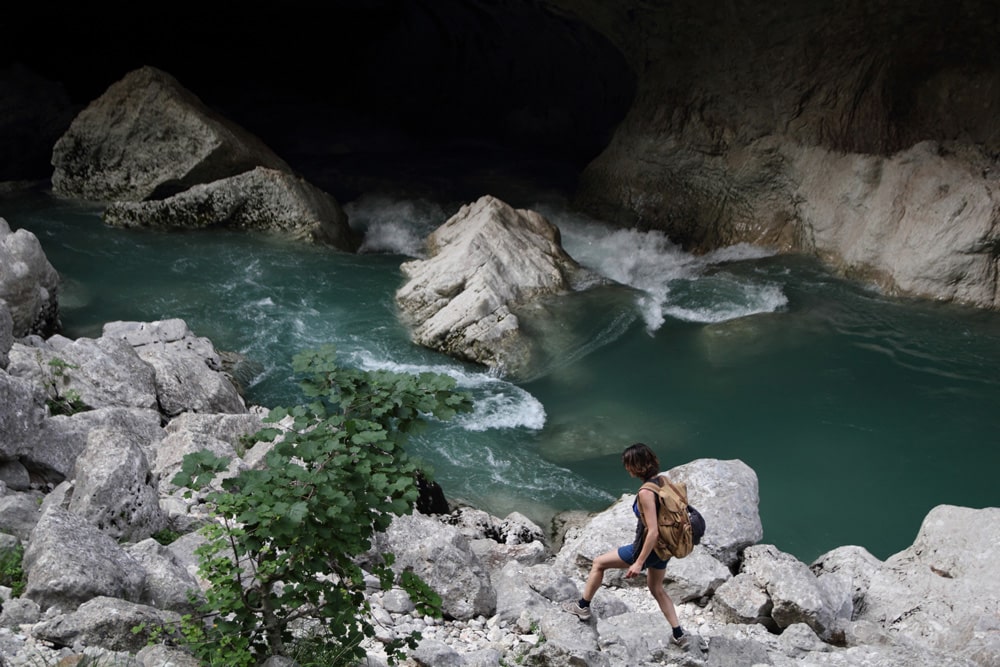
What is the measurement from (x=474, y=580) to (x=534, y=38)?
15.6m

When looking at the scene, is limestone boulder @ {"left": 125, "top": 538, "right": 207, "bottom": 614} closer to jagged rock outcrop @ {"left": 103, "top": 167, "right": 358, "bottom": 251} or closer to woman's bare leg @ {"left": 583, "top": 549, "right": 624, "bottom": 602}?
woman's bare leg @ {"left": 583, "top": 549, "right": 624, "bottom": 602}

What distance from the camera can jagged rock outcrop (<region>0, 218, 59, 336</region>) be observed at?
30.6 ft

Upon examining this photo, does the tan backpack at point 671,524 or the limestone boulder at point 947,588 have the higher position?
the tan backpack at point 671,524

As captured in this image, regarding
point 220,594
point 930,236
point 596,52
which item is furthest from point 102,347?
point 596,52

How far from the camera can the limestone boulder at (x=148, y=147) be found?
1423 centimetres

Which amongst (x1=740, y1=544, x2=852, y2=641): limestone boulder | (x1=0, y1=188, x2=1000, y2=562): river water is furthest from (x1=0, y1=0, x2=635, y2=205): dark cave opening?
(x1=740, y1=544, x2=852, y2=641): limestone boulder

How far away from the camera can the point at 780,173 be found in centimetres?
1445

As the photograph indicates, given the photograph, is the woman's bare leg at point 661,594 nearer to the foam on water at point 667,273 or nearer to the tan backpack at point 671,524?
the tan backpack at point 671,524

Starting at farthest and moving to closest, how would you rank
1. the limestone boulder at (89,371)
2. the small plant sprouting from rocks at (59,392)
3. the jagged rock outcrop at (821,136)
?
1. the jagged rock outcrop at (821,136)
2. the limestone boulder at (89,371)
3. the small plant sprouting from rocks at (59,392)

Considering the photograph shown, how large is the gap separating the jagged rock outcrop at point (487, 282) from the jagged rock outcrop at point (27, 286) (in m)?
3.81

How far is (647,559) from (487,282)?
642 centimetres

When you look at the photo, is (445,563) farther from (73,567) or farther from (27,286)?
(27,286)

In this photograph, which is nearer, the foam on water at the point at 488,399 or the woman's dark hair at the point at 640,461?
the woman's dark hair at the point at 640,461

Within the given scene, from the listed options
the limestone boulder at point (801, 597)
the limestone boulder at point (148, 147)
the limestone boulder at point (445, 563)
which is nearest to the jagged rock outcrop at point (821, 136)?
the limestone boulder at point (148, 147)
